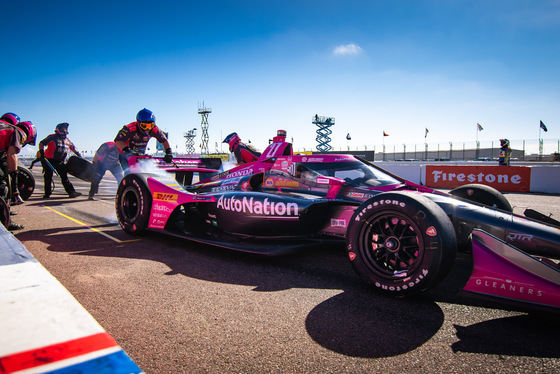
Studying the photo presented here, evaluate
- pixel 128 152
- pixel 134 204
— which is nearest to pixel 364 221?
pixel 134 204

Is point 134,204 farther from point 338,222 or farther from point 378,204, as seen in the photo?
point 378,204

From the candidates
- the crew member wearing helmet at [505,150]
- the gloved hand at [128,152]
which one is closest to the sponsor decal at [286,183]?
the gloved hand at [128,152]

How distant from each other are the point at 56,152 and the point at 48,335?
10.4 metres

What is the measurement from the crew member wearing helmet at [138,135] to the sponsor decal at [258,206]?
10.3 ft

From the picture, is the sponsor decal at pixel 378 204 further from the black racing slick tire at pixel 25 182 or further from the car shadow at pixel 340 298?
the black racing slick tire at pixel 25 182

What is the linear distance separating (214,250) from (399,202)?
2.44 metres

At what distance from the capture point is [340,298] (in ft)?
8.72

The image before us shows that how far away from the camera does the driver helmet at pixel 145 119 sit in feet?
23.0

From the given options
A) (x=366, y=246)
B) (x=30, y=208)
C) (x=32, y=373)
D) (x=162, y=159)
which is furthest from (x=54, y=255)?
(x=30, y=208)

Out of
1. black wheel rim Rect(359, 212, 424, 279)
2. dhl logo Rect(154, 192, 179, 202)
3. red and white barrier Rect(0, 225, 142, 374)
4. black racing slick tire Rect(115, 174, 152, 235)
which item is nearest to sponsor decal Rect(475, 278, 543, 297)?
black wheel rim Rect(359, 212, 424, 279)

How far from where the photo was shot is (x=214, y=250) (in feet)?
13.8

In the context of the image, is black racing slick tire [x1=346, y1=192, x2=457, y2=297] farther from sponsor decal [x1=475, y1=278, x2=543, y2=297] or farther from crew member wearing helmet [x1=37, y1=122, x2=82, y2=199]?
crew member wearing helmet [x1=37, y1=122, x2=82, y2=199]

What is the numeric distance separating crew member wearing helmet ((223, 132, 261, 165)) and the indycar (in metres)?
2.39

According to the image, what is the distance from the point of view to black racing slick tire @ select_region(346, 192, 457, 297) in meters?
2.39
